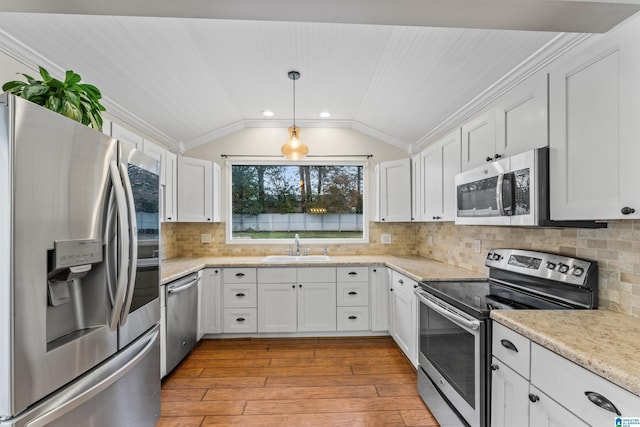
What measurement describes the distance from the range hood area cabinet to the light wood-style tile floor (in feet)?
4.79

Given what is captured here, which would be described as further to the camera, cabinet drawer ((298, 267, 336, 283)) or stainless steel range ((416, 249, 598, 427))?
cabinet drawer ((298, 267, 336, 283))

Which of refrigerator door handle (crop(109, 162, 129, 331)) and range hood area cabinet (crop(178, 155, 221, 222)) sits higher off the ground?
range hood area cabinet (crop(178, 155, 221, 222))

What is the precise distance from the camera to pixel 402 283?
9.62 feet

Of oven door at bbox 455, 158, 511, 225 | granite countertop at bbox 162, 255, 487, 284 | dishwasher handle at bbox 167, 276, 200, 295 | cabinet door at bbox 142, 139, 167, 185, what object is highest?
cabinet door at bbox 142, 139, 167, 185

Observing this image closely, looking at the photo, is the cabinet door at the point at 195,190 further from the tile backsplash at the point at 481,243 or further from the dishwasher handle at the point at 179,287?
the dishwasher handle at the point at 179,287

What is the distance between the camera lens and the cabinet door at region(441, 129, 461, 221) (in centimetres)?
253

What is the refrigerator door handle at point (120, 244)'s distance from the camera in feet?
4.31

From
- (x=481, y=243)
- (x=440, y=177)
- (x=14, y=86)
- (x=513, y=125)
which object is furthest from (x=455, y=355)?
(x=14, y=86)

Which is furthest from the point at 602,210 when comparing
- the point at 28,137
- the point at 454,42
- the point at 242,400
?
the point at 242,400

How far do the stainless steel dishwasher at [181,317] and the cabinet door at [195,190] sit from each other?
82 centimetres

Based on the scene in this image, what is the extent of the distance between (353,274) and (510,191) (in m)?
2.05

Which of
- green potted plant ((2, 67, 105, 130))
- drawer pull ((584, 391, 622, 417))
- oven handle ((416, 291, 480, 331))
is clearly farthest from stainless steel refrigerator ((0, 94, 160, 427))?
drawer pull ((584, 391, 622, 417))

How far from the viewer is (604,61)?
1.25 metres

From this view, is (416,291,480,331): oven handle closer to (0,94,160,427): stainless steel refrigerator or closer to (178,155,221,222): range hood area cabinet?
(0,94,160,427): stainless steel refrigerator
